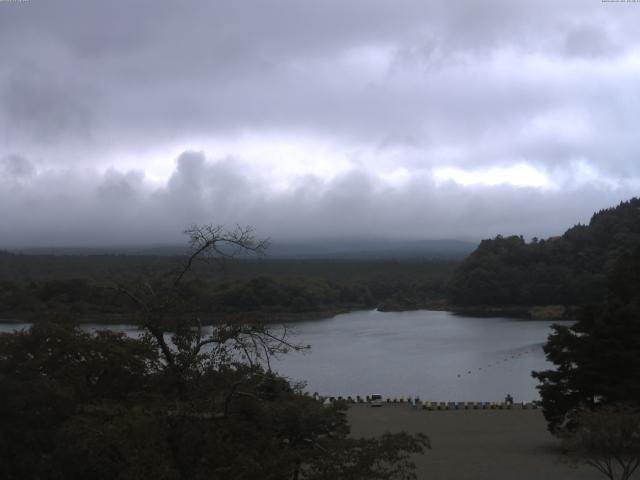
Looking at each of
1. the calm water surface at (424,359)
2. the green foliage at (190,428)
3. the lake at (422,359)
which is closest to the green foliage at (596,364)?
the lake at (422,359)

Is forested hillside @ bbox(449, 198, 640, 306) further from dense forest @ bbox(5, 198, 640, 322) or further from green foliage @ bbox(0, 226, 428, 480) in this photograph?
green foliage @ bbox(0, 226, 428, 480)

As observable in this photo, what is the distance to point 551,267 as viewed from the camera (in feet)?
202

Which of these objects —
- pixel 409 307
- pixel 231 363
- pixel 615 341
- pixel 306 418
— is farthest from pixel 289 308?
pixel 231 363

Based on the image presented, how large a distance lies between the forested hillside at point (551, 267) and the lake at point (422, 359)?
8734mm

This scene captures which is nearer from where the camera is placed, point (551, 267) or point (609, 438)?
point (609, 438)

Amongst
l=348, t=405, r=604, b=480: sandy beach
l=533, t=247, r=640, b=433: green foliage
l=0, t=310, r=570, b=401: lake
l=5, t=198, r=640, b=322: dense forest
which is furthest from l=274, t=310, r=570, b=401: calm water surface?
l=533, t=247, r=640, b=433: green foliage

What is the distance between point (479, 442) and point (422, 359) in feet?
61.0

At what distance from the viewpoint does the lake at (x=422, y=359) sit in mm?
27031

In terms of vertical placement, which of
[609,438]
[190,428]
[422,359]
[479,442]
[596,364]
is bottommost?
[422,359]

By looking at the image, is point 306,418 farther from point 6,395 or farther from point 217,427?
point 217,427

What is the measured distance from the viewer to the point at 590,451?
9.58m

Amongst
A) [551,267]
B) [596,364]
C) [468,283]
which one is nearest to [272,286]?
[468,283]

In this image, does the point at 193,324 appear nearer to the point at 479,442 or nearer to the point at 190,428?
the point at 190,428

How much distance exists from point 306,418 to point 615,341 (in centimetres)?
757
